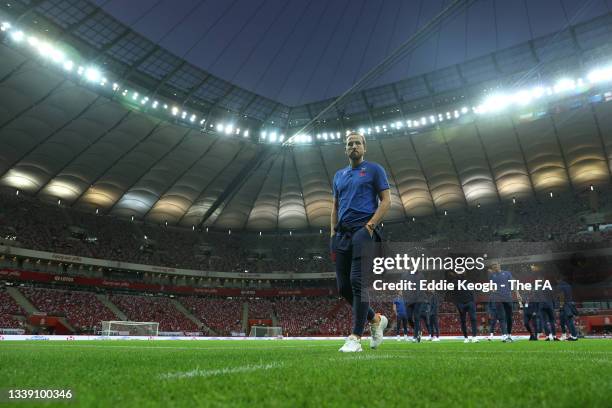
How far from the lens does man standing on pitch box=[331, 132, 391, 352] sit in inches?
208

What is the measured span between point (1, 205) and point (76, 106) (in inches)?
635

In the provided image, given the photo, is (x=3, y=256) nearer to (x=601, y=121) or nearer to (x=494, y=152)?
(x=494, y=152)

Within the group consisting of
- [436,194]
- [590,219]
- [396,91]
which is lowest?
[590,219]

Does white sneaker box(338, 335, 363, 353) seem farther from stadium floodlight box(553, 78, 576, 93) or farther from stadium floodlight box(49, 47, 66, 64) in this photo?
stadium floodlight box(553, 78, 576, 93)

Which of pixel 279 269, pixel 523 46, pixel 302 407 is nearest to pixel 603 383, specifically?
pixel 302 407

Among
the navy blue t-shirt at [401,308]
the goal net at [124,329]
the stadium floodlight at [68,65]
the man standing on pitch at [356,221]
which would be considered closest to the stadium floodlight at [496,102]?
the navy blue t-shirt at [401,308]

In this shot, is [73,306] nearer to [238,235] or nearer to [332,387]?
[238,235]

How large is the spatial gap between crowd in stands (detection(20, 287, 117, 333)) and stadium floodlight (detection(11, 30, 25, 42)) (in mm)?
21806

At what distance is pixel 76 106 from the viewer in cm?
3341

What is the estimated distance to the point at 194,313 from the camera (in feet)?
156

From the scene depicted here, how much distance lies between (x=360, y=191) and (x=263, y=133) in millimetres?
36670

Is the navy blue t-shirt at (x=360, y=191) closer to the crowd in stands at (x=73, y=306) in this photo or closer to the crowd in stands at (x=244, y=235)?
the crowd in stands at (x=73, y=306)

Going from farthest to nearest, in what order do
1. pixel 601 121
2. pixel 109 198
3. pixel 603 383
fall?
pixel 109 198 → pixel 601 121 → pixel 603 383

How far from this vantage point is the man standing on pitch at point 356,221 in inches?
208
